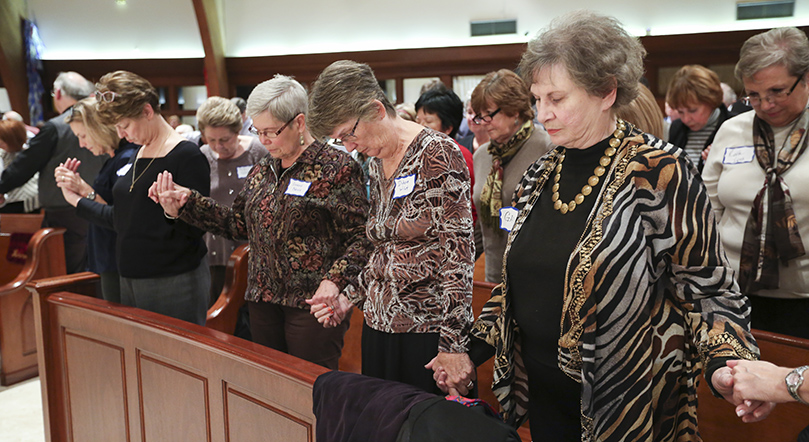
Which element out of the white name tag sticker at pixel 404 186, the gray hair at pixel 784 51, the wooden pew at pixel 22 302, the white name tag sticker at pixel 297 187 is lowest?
the wooden pew at pixel 22 302

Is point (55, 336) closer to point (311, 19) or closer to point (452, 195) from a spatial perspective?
point (452, 195)

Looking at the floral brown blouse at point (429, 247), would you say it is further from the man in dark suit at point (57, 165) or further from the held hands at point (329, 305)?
the man in dark suit at point (57, 165)

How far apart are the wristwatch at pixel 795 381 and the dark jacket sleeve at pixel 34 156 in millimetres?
4485

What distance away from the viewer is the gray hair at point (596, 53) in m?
1.13

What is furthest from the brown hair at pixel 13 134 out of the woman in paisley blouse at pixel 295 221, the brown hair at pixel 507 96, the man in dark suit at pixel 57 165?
the brown hair at pixel 507 96

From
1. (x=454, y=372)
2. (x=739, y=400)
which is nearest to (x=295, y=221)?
(x=454, y=372)

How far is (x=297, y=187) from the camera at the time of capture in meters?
1.91

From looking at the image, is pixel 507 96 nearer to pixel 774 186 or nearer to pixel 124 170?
pixel 774 186

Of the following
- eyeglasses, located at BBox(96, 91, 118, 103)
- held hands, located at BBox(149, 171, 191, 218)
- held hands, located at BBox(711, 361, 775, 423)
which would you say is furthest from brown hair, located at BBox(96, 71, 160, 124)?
held hands, located at BBox(711, 361, 775, 423)

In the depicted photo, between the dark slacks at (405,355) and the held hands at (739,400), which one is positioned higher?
the held hands at (739,400)

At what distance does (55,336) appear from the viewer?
2.48 metres

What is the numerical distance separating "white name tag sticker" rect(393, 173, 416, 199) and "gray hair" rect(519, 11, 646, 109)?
47 centimetres

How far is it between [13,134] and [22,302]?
1.37 m

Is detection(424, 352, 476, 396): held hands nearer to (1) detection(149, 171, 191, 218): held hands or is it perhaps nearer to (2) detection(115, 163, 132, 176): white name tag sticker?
(1) detection(149, 171, 191, 218): held hands
